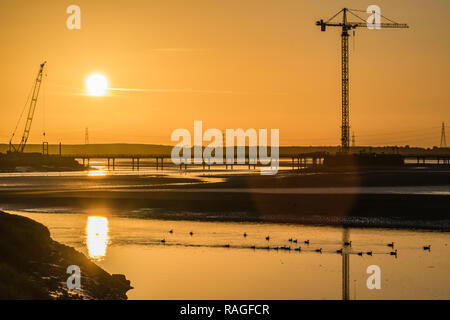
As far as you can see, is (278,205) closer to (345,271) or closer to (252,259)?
(252,259)

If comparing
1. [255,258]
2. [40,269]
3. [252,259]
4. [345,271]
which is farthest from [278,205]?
[40,269]

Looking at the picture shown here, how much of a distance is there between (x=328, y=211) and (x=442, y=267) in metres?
20.7

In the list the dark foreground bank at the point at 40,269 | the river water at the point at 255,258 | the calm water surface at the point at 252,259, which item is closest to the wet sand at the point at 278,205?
the river water at the point at 255,258

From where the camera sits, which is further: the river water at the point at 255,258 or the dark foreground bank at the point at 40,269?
the river water at the point at 255,258

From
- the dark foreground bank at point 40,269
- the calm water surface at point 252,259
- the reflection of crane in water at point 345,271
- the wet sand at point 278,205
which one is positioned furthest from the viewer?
the wet sand at point 278,205

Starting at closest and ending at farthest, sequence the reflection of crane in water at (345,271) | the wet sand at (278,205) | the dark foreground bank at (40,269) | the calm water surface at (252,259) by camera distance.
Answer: the dark foreground bank at (40,269) → the reflection of crane in water at (345,271) → the calm water surface at (252,259) → the wet sand at (278,205)

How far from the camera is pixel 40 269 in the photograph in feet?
70.6

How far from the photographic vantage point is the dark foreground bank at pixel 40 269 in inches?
745

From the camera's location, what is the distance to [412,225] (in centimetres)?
3975

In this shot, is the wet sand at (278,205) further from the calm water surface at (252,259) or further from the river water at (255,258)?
the calm water surface at (252,259)

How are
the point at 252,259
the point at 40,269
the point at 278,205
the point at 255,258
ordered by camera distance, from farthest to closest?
the point at 278,205
the point at 255,258
the point at 252,259
the point at 40,269

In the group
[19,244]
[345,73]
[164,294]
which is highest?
[345,73]
